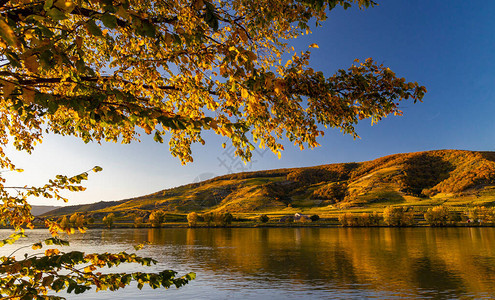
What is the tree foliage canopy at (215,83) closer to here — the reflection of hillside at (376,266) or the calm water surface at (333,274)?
the calm water surface at (333,274)

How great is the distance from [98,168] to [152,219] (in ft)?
515

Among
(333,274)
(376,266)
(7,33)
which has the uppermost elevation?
(7,33)

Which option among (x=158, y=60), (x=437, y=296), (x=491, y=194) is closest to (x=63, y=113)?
(x=158, y=60)

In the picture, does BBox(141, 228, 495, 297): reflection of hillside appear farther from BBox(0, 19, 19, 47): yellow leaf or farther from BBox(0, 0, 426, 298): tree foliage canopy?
BBox(0, 19, 19, 47): yellow leaf

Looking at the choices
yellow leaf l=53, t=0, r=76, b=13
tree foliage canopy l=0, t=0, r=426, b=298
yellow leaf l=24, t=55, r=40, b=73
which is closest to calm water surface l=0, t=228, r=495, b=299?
tree foliage canopy l=0, t=0, r=426, b=298

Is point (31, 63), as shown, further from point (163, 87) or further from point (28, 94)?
point (163, 87)

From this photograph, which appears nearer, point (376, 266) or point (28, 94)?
point (28, 94)

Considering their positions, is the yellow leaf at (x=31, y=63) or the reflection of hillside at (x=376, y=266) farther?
the reflection of hillside at (x=376, y=266)

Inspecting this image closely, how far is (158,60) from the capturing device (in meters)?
7.32

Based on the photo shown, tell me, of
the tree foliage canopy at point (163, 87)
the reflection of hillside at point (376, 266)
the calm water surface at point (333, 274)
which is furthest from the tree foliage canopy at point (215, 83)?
the reflection of hillside at point (376, 266)

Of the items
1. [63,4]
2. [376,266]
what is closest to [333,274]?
[376,266]

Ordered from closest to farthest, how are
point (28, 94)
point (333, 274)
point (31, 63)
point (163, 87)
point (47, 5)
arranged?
point (47, 5), point (31, 63), point (28, 94), point (163, 87), point (333, 274)

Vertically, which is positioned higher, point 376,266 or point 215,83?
point 215,83

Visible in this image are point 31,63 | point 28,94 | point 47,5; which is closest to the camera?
point 47,5
